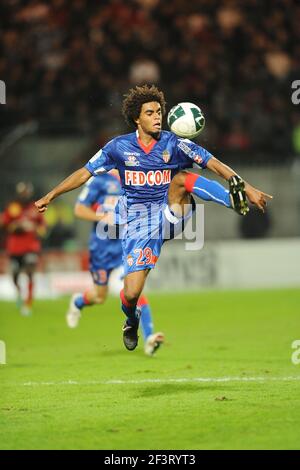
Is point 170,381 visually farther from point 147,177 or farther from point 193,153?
point 193,153

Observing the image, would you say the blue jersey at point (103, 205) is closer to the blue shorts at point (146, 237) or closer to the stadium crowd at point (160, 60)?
the blue shorts at point (146, 237)

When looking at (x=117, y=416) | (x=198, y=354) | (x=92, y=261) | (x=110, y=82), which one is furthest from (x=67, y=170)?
(x=117, y=416)

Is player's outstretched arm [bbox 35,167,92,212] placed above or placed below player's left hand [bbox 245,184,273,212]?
above

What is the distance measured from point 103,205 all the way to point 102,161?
13.6 feet

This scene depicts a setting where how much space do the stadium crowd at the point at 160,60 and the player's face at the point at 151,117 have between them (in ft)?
45.6

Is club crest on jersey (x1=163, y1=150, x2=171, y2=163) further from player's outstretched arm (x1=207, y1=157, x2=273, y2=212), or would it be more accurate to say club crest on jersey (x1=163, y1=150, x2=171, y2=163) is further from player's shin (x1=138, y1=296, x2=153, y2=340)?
player's shin (x1=138, y1=296, x2=153, y2=340)

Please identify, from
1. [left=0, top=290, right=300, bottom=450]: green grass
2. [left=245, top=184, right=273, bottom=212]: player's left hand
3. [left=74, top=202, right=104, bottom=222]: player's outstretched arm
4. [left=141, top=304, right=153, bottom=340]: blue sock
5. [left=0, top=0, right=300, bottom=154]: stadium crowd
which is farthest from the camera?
[left=0, top=0, right=300, bottom=154]: stadium crowd

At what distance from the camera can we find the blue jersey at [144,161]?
908 cm

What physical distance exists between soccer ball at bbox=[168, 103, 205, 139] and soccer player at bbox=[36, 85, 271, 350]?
0.09m

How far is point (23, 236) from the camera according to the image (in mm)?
19547

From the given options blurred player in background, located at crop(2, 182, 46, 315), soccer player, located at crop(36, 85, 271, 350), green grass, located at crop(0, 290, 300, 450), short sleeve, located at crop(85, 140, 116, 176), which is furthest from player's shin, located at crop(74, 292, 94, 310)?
blurred player in background, located at crop(2, 182, 46, 315)

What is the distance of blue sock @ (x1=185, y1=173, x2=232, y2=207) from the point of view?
899 centimetres

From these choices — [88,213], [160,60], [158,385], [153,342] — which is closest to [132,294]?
[158,385]

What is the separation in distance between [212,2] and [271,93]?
341 centimetres
